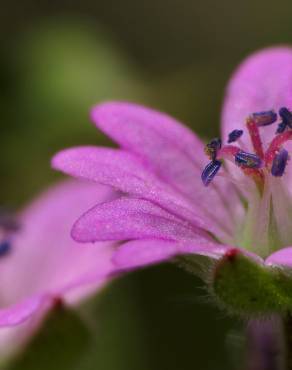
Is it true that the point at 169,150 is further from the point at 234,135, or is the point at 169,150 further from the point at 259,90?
the point at 259,90

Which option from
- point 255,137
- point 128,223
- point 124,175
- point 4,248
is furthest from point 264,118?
point 4,248

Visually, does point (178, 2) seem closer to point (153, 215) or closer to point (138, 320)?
point (138, 320)

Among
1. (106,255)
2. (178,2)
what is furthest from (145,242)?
(178,2)

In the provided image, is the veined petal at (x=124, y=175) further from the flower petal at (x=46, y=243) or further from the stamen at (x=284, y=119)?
the flower petal at (x=46, y=243)

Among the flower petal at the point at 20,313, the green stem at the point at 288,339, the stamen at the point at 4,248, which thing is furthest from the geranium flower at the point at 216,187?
the stamen at the point at 4,248

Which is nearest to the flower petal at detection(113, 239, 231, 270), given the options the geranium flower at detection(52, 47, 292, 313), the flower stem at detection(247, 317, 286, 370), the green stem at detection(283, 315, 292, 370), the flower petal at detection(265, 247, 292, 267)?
the geranium flower at detection(52, 47, 292, 313)
